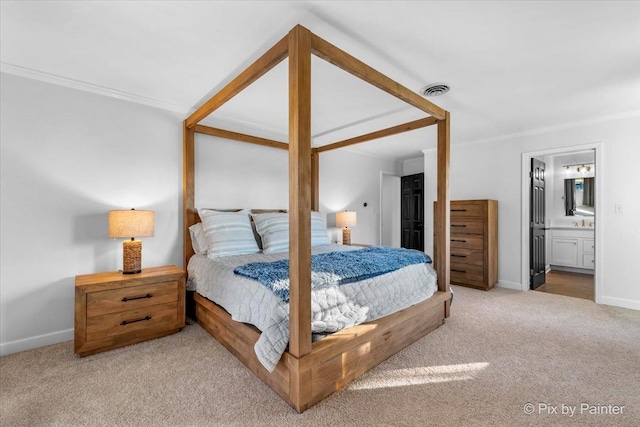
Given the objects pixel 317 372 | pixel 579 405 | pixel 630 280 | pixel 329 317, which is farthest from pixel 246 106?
pixel 630 280

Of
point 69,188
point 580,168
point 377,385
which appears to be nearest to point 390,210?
point 580,168

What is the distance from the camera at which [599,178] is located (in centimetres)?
354

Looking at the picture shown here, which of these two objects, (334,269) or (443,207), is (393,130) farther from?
(334,269)

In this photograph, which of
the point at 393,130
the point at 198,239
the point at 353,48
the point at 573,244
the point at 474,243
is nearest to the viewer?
the point at 353,48

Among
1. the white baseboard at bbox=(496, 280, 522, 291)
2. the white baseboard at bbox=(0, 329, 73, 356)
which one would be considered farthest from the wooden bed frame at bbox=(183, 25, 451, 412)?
the white baseboard at bbox=(496, 280, 522, 291)

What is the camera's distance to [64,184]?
2.51m

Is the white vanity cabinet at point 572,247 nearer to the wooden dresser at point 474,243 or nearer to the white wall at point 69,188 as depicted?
the wooden dresser at point 474,243

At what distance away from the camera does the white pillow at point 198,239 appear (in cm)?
301

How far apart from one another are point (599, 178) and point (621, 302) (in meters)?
1.51

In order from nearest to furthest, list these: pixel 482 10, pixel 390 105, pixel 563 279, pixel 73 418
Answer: pixel 73 418 → pixel 482 10 → pixel 390 105 → pixel 563 279

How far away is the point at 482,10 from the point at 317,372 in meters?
2.32

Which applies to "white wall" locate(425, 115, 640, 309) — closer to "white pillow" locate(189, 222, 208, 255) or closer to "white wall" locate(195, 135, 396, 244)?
"white wall" locate(195, 135, 396, 244)

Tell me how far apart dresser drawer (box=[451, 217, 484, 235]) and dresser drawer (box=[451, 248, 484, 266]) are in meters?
0.28

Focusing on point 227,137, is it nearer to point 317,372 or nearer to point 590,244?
point 317,372
